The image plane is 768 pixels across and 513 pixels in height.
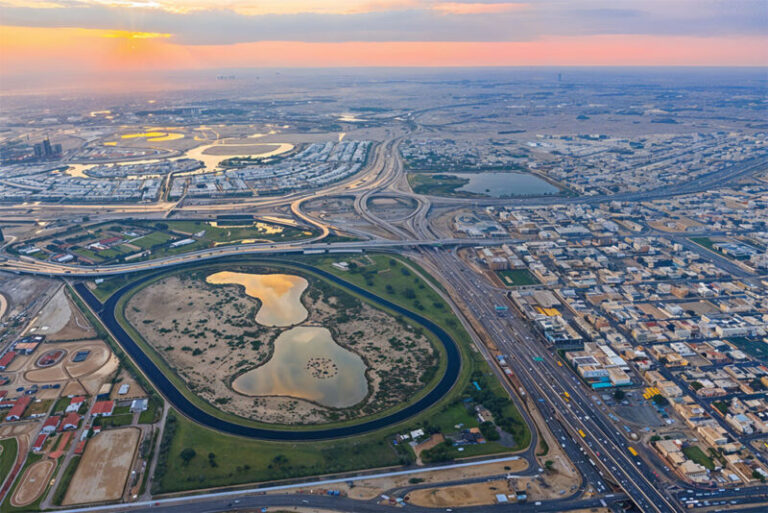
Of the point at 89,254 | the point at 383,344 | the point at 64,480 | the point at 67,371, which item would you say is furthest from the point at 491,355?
the point at 89,254

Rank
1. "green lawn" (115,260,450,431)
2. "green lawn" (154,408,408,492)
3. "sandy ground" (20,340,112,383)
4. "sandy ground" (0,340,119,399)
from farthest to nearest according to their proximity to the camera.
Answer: "sandy ground" (20,340,112,383) < "sandy ground" (0,340,119,399) < "green lawn" (115,260,450,431) < "green lawn" (154,408,408,492)

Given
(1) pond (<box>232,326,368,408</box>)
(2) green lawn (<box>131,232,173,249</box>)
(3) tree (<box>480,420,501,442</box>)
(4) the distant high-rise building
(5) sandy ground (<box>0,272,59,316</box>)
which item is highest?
(4) the distant high-rise building

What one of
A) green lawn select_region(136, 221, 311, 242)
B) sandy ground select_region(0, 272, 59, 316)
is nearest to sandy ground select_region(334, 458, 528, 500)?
sandy ground select_region(0, 272, 59, 316)

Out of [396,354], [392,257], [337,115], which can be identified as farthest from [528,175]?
[337,115]

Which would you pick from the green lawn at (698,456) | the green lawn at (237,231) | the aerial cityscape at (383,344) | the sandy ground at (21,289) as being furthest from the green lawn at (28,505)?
the green lawn at (237,231)

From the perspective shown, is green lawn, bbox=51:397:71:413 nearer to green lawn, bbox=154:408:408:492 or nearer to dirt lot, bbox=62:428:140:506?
dirt lot, bbox=62:428:140:506

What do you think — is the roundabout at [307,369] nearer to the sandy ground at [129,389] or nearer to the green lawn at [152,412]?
the green lawn at [152,412]

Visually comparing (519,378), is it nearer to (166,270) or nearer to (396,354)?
(396,354)
